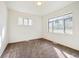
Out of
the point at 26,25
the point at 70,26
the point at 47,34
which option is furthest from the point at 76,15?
the point at 26,25

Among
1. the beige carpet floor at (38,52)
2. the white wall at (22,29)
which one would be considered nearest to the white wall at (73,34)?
the beige carpet floor at (38,52)

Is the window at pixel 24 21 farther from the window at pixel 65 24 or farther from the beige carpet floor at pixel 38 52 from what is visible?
the beige carpet floor at pixel 38 52

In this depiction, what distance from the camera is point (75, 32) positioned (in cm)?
373

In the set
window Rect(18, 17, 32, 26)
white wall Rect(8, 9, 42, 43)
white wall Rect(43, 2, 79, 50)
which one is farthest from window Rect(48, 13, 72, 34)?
window Rect(18, 17, 32, 26)

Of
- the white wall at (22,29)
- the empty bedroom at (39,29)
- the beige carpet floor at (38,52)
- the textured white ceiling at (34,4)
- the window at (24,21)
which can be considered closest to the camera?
the beige carpet floor at (38,52)

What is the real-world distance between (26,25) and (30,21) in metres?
0.60

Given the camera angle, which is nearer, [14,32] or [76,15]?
[76,15]

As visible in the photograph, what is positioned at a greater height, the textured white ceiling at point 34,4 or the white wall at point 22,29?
the textured white ceiling at point 34,4

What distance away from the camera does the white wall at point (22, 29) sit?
5250 millimetres

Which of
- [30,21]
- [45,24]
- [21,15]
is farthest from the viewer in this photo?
[45,24]

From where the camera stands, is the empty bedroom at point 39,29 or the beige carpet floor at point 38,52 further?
the empty bedroom at point 39,29

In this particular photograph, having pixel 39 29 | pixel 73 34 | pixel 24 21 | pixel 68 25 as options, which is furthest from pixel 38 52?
pixel 39 29

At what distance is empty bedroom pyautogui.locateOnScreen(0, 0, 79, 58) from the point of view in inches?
130

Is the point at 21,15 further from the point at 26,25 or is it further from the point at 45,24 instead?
the point at 45,24
